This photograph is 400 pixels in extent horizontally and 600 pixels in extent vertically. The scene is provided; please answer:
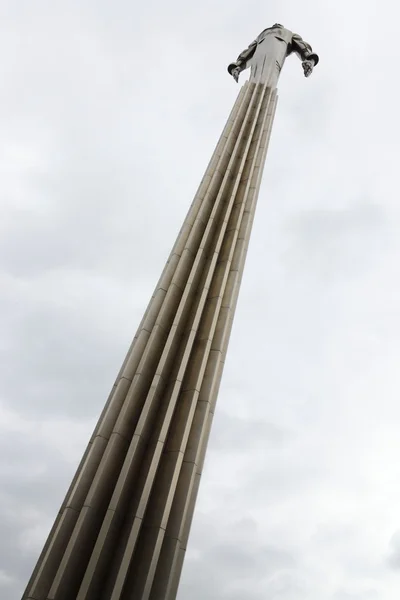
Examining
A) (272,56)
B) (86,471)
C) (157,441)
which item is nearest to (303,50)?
(272,56)

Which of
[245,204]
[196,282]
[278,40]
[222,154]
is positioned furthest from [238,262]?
[278,40]

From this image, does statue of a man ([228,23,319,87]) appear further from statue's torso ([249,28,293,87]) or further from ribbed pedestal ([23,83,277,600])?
ribbed pedestal ([23,83,277,600])

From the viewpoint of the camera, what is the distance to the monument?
8.09 metres

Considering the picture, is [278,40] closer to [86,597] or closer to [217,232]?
Result: [217,232]

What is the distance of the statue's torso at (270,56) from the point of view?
23036mm

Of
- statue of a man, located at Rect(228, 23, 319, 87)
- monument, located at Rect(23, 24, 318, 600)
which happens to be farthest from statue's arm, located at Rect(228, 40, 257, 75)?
monument, located at Rect(23, 24, 318, 600)

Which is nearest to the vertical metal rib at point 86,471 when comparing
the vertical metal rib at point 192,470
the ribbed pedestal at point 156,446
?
the ribbed pedestal at point 156,446

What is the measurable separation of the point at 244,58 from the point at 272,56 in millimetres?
3288

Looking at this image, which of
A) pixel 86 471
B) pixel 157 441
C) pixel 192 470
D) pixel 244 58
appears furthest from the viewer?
pixel 244 58

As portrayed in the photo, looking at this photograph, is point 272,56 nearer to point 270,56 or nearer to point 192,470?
point 270,56

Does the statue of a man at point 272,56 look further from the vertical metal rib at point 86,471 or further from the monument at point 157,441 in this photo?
the vertical metal rib at point 86,471

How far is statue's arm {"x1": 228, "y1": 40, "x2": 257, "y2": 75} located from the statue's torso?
1.15ft

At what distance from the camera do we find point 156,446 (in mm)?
9461

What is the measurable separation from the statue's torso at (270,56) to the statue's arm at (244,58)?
352 millimetres
